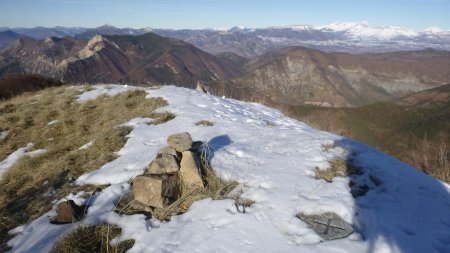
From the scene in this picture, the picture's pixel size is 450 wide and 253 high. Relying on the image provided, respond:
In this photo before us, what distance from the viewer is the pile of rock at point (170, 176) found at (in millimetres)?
6965

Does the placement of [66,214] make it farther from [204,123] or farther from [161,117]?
[161,117]

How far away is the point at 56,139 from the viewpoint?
11625 millimetres

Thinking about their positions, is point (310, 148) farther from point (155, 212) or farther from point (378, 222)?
point (155, 212)

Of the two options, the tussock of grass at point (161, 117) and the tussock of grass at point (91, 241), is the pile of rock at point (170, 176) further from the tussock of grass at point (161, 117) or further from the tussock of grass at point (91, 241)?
the tussock of grass at point (161, 117)

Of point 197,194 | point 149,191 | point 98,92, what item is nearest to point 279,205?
point 197,194

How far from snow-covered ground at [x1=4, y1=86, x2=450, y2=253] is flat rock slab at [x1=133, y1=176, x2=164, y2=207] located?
47 cm

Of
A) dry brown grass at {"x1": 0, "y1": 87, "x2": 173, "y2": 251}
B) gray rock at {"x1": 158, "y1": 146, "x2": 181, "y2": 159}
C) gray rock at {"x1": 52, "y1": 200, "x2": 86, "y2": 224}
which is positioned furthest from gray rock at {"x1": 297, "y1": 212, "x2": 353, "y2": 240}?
dry brown grass at {"x1": 0, "y1": 87, "x2": 173, "y2": 251}

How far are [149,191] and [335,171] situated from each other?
14.0ft

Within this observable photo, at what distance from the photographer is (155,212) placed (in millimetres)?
6766

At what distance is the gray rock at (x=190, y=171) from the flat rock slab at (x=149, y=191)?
2.14 feet

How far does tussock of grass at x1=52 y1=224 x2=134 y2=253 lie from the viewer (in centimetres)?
571

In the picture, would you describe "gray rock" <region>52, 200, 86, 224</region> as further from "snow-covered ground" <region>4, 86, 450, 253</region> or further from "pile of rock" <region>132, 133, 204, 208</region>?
"pile of rock" <region>132, 133, 204, 208</region>

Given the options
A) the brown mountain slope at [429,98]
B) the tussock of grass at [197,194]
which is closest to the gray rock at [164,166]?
the tussock of grass at [197,194]

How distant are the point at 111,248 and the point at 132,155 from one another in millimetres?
3654
